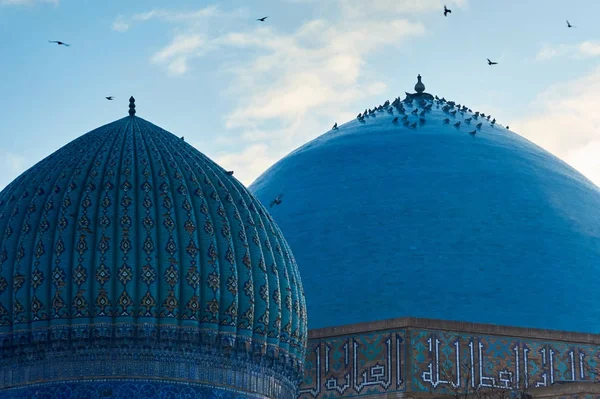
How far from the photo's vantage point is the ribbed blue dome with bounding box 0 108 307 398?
58.9 ft

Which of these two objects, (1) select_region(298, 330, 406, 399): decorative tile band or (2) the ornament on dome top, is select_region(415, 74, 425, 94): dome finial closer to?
(2) the ornament on dome top

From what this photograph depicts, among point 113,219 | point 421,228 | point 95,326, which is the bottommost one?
point 95,326

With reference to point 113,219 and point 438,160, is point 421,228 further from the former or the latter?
point 113,219

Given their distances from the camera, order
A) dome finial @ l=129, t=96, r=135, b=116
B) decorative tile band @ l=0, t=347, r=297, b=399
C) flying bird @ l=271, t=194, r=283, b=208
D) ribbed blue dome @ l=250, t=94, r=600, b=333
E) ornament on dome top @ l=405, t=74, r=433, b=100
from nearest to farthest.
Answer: decorative tile band @ l=0, t=347, r=297, b=399 → dome finial @ l=129, t=96, r=135, b=116 → ribbed blue dome @ l=250, t=94, r=600, b=333 → flying bird @ l=271, t=194, r=283, b=208 → ornament on dome top @ l=405, t=74, r=433, b=100

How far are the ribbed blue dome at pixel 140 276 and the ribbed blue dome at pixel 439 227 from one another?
3.54 metres

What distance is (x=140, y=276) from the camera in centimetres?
1802

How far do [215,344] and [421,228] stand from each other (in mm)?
5629

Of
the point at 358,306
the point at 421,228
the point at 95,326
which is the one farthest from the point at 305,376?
the point at 95,326

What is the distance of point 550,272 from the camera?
23.0m

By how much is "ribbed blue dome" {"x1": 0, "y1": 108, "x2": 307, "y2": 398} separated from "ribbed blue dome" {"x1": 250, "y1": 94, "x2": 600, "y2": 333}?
3542 millimetres

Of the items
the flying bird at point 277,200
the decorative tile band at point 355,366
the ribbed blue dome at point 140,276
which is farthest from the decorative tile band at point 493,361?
the flying bird at point 277,200

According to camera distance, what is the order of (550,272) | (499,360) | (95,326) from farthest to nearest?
(550,272), (499,360), (95,326)

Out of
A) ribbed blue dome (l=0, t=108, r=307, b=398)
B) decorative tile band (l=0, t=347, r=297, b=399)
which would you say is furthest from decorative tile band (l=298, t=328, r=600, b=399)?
decorative tile band (l=0, t=347, r=297, b=399)

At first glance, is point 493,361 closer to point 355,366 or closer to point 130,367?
point 355,366
